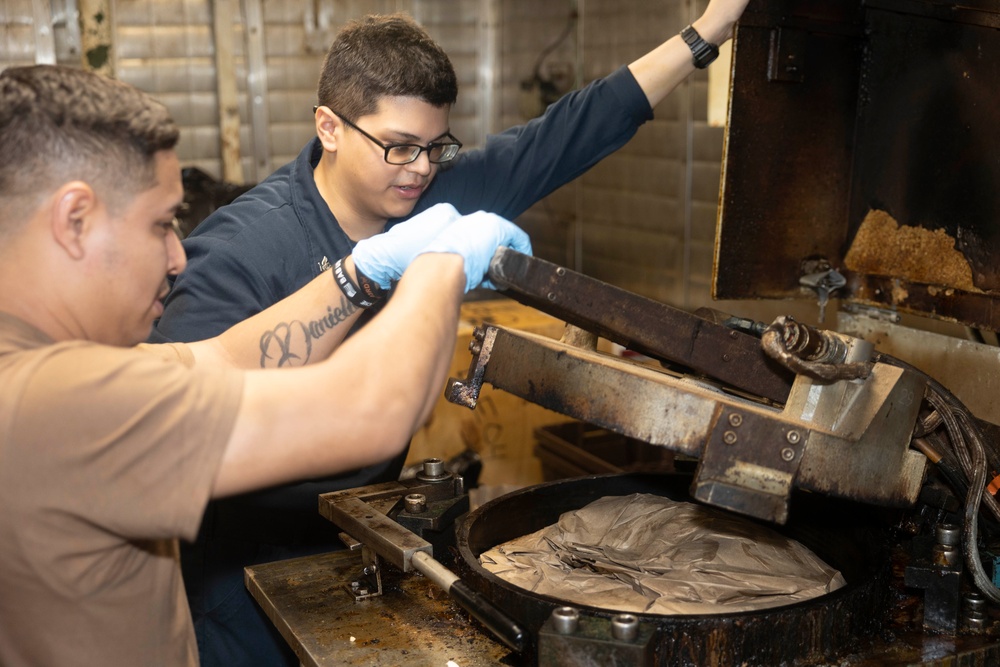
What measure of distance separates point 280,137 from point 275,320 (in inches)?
137

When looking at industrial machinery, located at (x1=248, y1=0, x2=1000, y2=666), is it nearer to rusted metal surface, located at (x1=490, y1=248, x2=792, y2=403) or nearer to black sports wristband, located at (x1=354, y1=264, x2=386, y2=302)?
rusted metal surface, located at (x1=490, y1=248, x2=792, y2=403)

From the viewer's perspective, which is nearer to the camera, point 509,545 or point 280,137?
point 509,545

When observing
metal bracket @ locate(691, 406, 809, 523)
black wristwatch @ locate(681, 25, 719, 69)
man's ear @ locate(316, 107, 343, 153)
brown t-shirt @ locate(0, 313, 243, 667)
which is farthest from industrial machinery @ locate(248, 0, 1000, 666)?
Result: man's ear @ locate(316, 107, 343, 153)

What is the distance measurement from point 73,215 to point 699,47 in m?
1.46

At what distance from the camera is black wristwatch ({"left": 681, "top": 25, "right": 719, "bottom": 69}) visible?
80.0 inches

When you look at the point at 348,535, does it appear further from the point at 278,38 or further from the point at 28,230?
the point at 278,38

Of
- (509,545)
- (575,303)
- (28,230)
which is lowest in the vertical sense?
(509,545)

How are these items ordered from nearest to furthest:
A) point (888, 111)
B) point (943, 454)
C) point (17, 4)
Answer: point (943, 454) → point (888, 111) → point (17, 4)

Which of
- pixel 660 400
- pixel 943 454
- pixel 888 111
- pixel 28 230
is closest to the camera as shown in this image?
pixel 28 230

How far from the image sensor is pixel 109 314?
42.3 inches

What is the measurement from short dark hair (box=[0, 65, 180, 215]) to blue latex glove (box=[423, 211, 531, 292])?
38 cm

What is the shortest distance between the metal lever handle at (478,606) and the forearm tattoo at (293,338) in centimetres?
44

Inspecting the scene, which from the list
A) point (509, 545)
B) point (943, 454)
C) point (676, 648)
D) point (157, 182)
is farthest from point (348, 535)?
point (943, 454)

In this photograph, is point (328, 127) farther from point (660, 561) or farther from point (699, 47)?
point (660, 561)
